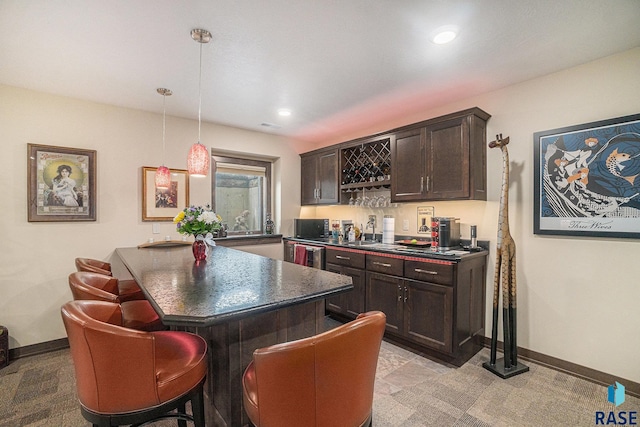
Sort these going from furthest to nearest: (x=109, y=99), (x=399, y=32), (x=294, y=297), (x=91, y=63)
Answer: (x=109, y=99)
(x=91, y=63)
(x=399, y=32)
(x=294, y=297)

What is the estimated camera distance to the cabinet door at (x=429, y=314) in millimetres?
2615

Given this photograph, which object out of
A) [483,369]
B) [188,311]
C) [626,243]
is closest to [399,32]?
[188,311]

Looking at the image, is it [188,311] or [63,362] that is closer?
[188,311]

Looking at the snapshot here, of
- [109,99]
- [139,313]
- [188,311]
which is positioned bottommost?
[139,313]

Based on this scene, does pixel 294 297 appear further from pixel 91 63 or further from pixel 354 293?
pixel 91 63

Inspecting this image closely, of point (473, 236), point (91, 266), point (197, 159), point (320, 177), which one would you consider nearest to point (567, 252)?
point (473, 236)

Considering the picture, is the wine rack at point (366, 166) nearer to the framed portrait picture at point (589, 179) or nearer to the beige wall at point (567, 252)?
the beige wall at point (567, 252)

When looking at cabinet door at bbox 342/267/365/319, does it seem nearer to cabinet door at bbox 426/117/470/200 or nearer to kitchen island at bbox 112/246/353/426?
cabinet door at bbox 426/117/470/200

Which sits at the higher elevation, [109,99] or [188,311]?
[109,99]

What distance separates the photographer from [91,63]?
2.45 metres

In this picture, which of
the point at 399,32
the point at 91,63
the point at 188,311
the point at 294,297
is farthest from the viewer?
the point at 91,63

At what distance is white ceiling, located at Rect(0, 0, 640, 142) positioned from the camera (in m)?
1.81

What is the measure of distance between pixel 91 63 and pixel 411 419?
3722 mm

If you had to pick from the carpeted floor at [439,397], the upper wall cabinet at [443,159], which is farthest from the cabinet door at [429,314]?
the upper wall cabinet at [443,159]
